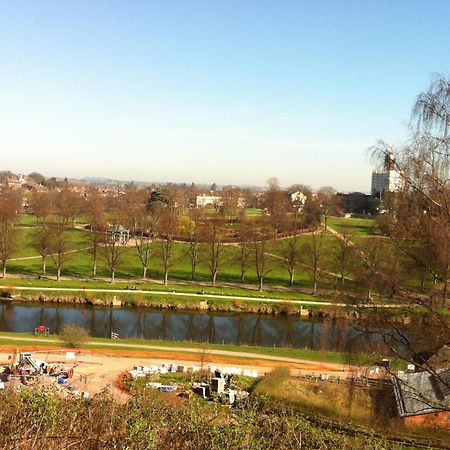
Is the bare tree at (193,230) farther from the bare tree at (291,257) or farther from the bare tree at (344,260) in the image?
the bare tree at (344,260)

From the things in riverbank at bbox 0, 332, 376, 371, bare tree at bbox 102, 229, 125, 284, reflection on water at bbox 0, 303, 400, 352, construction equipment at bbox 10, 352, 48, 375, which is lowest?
reflection on water at bbox 0, 303, 400, 352

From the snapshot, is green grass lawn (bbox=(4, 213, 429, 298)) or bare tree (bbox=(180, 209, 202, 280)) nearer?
green grass lawn (bbox=(4, 213, 429, 298))

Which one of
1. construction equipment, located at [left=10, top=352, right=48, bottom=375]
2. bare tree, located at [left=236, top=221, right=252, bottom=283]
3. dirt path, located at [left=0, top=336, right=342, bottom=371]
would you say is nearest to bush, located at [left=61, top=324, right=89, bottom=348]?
dirt path, located at [left=0, top=336, right=342, bottom=371]

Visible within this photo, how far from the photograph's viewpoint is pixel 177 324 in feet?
130

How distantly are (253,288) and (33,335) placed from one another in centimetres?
2446

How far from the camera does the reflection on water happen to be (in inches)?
1431

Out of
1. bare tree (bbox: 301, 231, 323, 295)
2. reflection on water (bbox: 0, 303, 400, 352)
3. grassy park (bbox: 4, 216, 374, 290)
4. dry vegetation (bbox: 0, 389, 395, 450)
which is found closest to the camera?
dry vegetation (bbox: 0, 389, 395, 450)

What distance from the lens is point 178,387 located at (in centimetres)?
2259

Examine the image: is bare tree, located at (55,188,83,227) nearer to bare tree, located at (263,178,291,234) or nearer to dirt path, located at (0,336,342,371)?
bare tree, located at (263,178,291,234)

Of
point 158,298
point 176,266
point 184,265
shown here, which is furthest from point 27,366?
point 184,265

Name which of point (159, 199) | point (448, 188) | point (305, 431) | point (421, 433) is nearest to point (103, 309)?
point (421, 433)

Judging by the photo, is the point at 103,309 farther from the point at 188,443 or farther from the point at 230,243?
the point at 188,443

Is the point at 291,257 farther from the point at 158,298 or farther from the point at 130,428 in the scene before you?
the point at 130,428

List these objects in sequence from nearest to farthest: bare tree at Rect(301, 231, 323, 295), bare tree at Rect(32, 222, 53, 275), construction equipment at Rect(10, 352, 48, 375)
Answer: construction equipment at Rect(10, 352, 48, 375), bare tree at Rect(32, 222, 53, 275), bare tree at Rect(301, 231, 323, 295)
